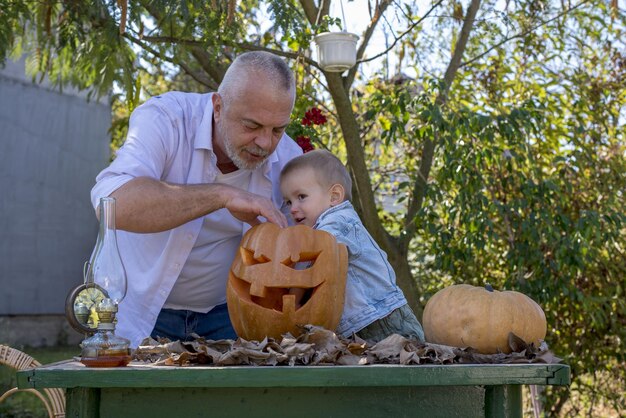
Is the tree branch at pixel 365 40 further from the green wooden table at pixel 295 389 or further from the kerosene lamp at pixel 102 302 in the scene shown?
the green wooden table at pixel 295 389

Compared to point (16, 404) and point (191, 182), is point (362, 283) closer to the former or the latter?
point (191, 182)

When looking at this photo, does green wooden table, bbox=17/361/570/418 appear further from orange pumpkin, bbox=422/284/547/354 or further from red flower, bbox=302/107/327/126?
red flower, bbox=302/107/327/126

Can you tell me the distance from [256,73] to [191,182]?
46 cm

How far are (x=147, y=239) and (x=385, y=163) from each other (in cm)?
431

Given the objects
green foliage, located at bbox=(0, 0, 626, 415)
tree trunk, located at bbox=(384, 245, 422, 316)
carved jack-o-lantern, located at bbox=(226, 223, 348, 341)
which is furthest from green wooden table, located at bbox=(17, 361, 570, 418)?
tree trunk, located at bbox=(384, 245, 422, 316)

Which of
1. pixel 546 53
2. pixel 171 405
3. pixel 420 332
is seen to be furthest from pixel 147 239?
pixel 546 53

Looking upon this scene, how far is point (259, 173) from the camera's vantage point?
3232 mm

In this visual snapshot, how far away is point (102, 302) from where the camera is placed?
82.5 inches

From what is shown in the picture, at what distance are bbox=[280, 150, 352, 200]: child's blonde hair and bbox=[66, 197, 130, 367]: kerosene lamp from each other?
0.94 m

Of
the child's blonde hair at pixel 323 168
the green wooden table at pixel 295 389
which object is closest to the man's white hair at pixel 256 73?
the child's blonde hair at pixel 323 168

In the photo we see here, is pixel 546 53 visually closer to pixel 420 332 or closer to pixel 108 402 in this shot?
pixel 420 332

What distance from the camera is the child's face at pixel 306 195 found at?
3023 mm

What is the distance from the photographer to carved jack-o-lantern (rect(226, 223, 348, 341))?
2.47 m

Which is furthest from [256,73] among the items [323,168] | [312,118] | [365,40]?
[365,40]
